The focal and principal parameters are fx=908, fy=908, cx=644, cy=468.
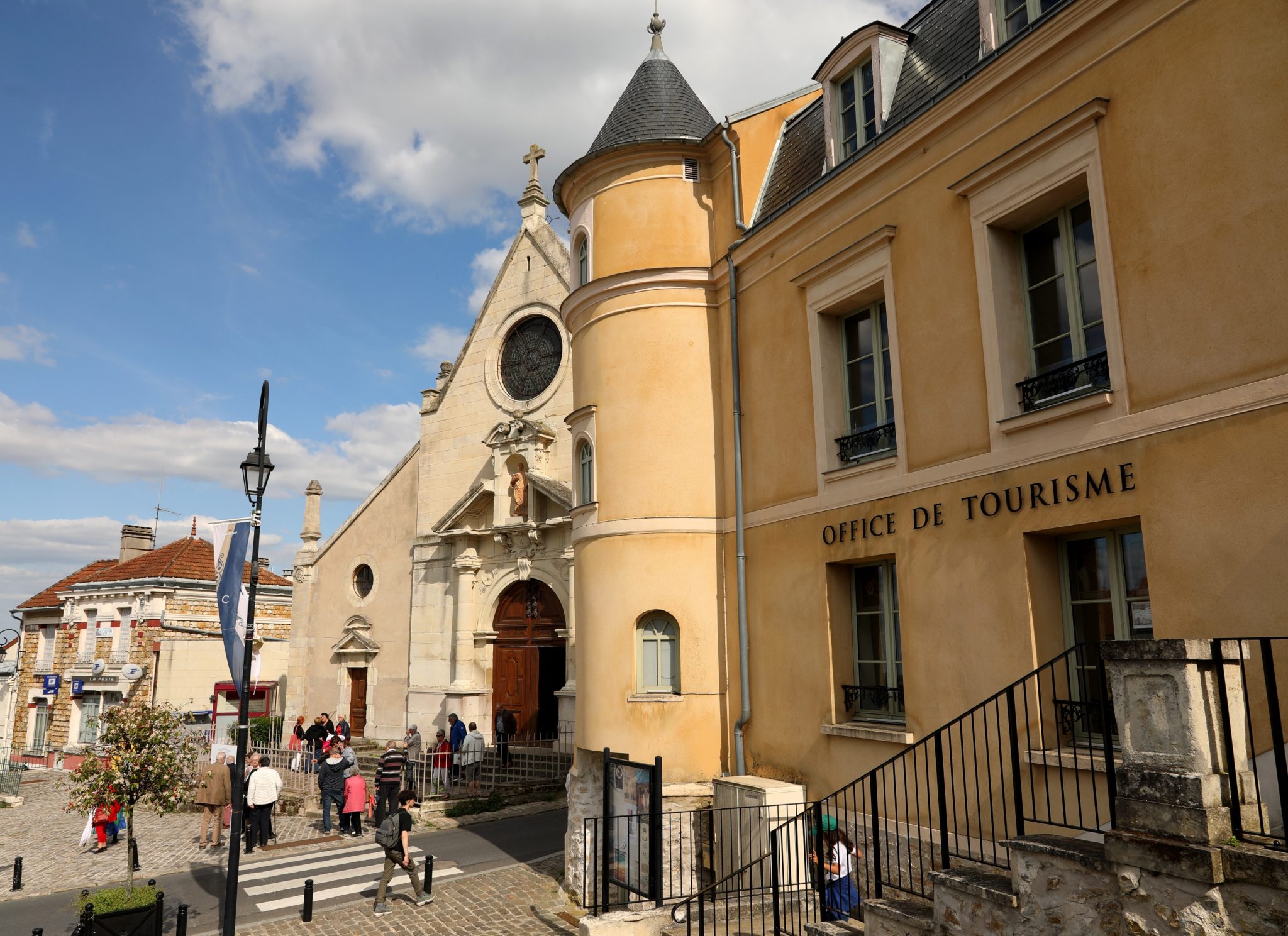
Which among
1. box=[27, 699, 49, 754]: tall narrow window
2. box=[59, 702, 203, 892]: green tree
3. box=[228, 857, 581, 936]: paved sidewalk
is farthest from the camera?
box=[27, 699, 49, 754]: tall narrow window

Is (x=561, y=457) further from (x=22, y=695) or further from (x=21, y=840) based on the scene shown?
(x=22, y=695)

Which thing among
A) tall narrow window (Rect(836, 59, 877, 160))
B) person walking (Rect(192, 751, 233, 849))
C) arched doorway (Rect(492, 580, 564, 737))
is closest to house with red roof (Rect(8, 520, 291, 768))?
arched doorway (Rect(492, 580, 564, 737))

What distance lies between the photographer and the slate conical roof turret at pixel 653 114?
41.9 ft

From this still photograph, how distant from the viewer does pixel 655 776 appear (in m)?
9.51

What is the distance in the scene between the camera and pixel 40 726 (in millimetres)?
35562

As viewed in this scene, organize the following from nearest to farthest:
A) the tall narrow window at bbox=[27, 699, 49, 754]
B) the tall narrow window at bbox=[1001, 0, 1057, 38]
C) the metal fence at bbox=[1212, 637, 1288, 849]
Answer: the metal fence at bbox=[1212, 637, 1288, 849]
the tall narrow window at bbox=[1001, 0, 1057, 38]
the tall narrow window at bbox=[27, 699, 49, 754]

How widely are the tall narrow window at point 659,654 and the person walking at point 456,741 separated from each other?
30.3ft

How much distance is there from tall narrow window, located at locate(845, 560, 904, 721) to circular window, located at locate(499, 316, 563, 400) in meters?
14.4

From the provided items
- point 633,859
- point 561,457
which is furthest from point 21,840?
point 633,859

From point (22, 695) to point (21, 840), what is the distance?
75.7 ft

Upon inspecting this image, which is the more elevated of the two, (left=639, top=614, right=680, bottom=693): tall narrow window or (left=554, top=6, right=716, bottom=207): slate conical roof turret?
(left=554, top=6, right=716, bottom=207): slate conical roof turret

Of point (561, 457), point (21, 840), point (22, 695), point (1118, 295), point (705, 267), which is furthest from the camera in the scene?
point (22, 695)

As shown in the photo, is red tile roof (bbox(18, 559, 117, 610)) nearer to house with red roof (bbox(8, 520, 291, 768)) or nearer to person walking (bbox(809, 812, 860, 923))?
house with red roof (bbox(8, 520, 291, 768))

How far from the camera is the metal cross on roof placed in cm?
2469
